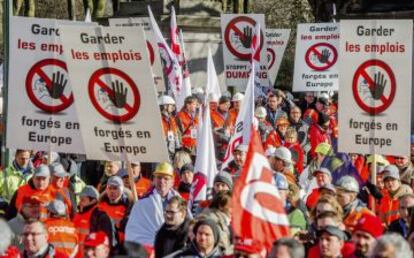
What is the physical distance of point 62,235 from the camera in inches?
445

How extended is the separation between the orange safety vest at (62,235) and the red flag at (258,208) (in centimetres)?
244

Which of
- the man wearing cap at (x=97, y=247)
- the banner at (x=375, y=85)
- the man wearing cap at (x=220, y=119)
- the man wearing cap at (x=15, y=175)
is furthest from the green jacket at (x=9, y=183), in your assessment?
the man wearing cap at (x=220, y=119)

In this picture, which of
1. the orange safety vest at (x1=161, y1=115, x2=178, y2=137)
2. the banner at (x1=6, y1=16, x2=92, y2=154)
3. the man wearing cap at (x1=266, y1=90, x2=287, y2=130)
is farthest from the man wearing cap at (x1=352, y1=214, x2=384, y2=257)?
the man wearing cap at (x1=266, y1=90, x2=287, y2=130)

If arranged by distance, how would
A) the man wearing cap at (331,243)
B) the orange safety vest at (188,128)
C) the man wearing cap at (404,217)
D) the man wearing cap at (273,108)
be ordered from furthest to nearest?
the man wearing cap at (273,108) → the orange safety vest at (188,128) → the man wearing cap at (404,217) → the man wearing cap at (331,243)

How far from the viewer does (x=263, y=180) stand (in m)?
9.26

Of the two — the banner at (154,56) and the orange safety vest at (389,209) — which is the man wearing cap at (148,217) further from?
the banner at (154,56)

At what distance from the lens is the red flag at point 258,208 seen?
910cm

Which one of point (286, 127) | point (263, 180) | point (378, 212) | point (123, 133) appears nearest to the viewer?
point (263, 180)

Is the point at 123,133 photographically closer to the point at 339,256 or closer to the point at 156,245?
the point at 156,245

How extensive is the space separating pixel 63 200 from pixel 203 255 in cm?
314

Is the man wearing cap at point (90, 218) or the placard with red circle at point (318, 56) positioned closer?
the man wearing cap at point (90, 218)

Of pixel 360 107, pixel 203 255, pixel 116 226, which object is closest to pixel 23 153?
pixel 116 226

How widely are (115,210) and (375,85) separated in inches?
106

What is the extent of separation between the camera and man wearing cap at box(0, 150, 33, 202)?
1370cm
